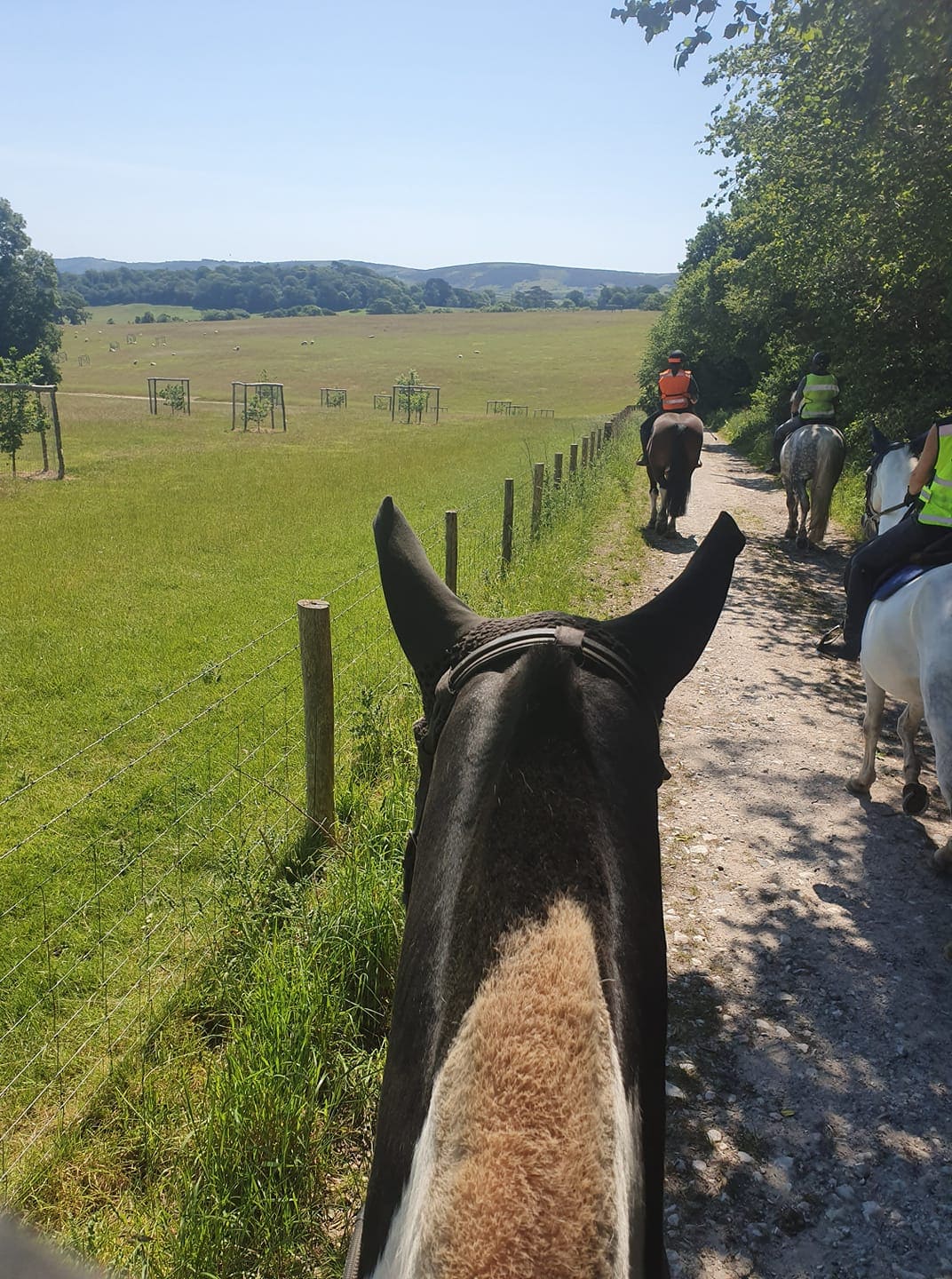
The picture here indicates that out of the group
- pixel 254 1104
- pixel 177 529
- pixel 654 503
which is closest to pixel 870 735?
pixel 254 1104

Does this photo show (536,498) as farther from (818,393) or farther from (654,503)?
(818,393)

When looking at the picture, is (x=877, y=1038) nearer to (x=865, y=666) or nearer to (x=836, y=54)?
(x=865, y=666)

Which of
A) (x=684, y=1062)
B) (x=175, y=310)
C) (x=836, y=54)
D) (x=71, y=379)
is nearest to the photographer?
(x=684, y=1062)

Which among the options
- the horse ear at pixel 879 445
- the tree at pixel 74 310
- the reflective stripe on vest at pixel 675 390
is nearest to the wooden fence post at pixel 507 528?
the horse ear at pixel 879 445

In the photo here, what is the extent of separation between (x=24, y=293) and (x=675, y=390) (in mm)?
73441

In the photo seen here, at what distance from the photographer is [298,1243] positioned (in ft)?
9.41

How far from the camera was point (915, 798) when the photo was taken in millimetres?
5898

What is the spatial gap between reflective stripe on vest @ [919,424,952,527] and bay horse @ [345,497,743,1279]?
4.67 meters

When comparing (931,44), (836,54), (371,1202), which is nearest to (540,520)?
(836,54)

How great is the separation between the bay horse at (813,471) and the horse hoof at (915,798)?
8.41m

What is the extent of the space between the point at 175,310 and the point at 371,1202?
19847 centimetres

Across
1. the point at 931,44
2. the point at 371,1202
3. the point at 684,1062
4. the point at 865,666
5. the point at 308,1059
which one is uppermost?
the point at 931,44

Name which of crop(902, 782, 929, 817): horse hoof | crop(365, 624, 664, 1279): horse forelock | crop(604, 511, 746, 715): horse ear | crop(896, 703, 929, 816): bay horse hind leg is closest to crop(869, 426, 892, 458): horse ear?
crop(896, 703, 929, 816): bay horse hind leg

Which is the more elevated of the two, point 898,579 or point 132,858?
point 898,579
